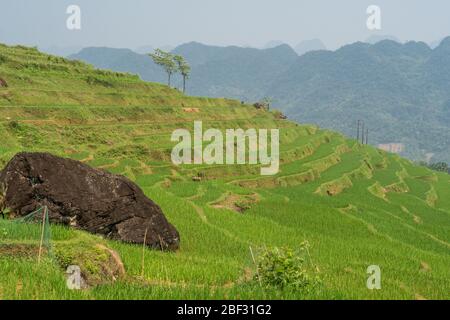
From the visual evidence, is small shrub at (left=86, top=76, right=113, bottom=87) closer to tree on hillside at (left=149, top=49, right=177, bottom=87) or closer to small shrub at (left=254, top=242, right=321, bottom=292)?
tree on hillside at (left=149, top=49, right=177, bottom=87)

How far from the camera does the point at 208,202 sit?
26984 mm

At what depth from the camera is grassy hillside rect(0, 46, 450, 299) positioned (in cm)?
1077

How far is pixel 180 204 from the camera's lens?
2384cm

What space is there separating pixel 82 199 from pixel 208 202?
12.3 meters

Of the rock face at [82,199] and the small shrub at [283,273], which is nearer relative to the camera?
the small shrub at [283,273]

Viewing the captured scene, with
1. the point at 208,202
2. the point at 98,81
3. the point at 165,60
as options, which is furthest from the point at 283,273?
the point at 165,60

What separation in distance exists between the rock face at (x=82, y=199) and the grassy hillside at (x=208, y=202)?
1526mm

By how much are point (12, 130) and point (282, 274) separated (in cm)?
3456

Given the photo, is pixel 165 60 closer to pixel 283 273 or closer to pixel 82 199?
pixel 82 199

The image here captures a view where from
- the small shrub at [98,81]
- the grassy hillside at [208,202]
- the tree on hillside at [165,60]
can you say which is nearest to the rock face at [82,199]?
the grassy hillside at [208,202]

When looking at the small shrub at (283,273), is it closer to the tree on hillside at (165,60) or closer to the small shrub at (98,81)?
the small shrub at (98,81)

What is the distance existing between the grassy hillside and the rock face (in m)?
1.53

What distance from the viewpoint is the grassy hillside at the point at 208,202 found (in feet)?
35.3
